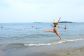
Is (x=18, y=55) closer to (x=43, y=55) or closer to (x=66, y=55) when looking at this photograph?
(x=43, y=55)

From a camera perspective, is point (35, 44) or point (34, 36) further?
point (34, 36)

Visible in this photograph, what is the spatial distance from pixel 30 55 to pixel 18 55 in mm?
1200

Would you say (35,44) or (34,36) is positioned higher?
(35,44)

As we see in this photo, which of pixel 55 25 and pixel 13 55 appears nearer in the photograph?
pixel 55 25

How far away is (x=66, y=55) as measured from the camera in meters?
19.1

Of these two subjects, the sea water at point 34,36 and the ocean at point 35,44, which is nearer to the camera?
the ocean at point 35,44

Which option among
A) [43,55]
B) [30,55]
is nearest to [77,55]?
[43,55]

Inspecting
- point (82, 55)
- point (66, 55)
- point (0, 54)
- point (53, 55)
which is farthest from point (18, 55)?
point (82, 55)

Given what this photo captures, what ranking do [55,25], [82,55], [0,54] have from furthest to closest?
[0,54] < [82,55] < [55,25]

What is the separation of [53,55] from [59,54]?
26.9 inches

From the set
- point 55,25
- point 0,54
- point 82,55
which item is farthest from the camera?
point 0,54

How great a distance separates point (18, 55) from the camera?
64.4 ft

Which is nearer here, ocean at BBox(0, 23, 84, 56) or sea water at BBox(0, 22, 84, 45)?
ocean at BBox(0, 23, 84, 56)

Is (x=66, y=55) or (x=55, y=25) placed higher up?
(x=55, y=25)
